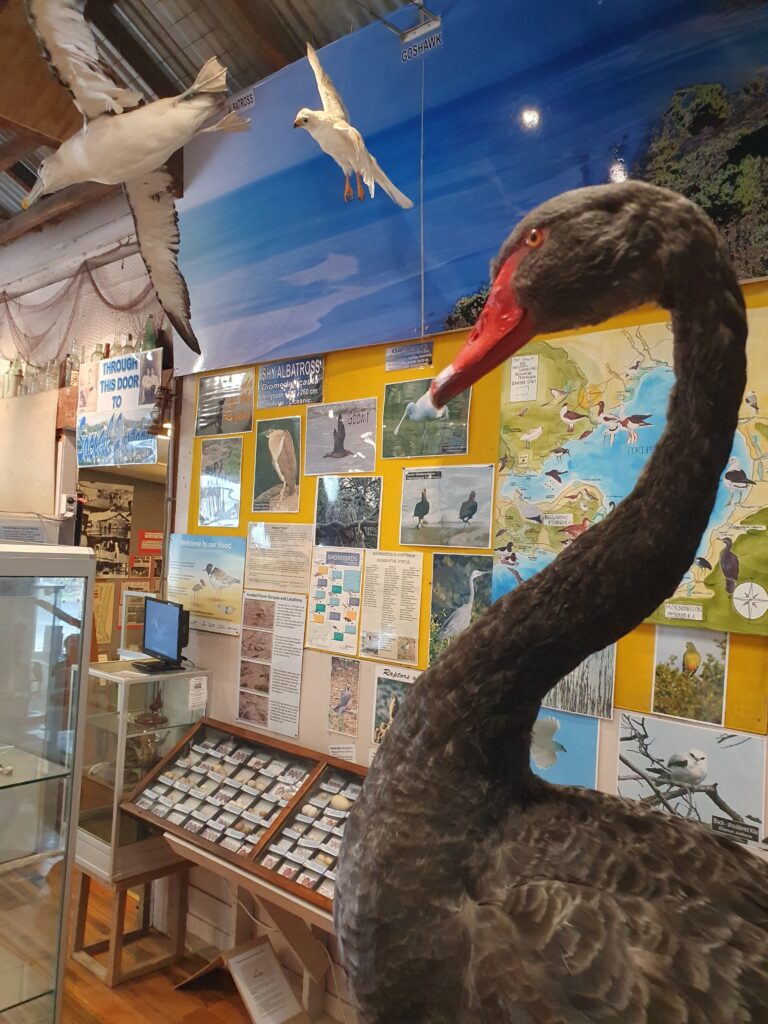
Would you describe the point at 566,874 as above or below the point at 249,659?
above

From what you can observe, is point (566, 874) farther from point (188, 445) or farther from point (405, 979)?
point (188, 445)

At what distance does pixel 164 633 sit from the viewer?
7.84ft

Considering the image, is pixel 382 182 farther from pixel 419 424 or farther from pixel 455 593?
pixel 455 593

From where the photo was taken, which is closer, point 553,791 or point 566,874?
point 566,874

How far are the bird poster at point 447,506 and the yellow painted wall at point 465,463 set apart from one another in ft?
0.08

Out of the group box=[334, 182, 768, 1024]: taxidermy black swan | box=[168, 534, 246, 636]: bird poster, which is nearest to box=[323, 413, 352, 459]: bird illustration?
box=[168, 534, 246, 636]: bird poster

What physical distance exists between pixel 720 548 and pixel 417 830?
1011 millimetres

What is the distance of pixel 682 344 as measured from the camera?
567 millimetres

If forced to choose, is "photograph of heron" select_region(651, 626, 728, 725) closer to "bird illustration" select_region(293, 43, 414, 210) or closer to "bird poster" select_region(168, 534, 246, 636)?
"bird illustration" select_region(293, 43, 414, 210)

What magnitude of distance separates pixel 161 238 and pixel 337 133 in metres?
0.79

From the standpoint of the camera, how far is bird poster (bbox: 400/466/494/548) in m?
1.70

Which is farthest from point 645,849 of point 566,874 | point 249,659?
point 249,659

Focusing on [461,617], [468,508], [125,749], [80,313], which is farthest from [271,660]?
[80,313]

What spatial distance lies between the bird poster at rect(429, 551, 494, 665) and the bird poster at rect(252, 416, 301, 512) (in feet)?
1.96
